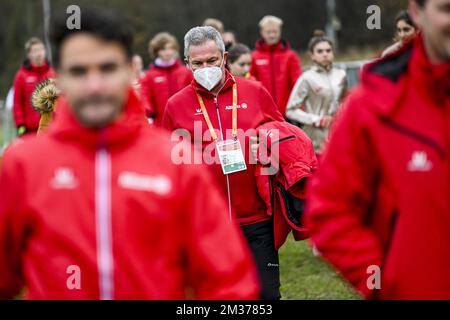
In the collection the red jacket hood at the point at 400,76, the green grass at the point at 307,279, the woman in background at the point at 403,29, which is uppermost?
the woman in background at the point at 403,29

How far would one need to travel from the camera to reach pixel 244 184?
21.6ft

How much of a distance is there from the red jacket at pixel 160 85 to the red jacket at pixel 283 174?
660cm

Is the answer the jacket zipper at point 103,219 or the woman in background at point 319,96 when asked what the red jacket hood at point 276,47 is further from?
the jacket zipper at point 103,219

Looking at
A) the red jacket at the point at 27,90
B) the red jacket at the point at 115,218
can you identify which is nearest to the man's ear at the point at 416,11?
the red jacket at the point at 115,218

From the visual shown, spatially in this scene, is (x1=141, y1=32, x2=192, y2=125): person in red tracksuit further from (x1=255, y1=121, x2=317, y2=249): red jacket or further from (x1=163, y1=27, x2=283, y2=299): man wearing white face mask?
(x1=255, y1=121, x2=317, y2=249): red jacket

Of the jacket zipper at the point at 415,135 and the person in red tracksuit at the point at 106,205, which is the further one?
the jacket zipper at the point at 415,135

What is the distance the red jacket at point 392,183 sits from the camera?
3.53 m

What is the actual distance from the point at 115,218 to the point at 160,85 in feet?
33.0

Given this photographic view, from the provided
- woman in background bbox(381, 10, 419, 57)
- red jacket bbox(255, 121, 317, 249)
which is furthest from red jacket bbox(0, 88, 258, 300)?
woman in background bbox(381, 10, 419, 57)

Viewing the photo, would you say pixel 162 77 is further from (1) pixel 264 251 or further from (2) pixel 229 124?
(1) pixel 264 251
